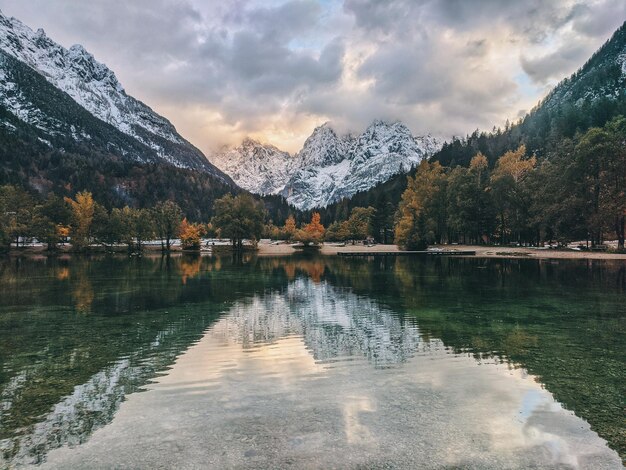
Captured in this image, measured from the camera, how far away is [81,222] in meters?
126

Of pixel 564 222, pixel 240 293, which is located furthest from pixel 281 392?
pixel 564 222

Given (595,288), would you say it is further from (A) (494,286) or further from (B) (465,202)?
(B) (465,202)

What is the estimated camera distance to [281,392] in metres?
13.7

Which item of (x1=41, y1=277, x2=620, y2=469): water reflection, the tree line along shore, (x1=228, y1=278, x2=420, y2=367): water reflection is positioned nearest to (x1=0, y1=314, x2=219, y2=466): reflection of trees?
(x1=41, y1=277, x2=620, y2=469): water reflection

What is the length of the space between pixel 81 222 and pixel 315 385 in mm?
131695

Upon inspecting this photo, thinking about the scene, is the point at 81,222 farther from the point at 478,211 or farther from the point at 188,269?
the point at 478,211

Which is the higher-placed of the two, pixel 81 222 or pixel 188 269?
pixel 81 222

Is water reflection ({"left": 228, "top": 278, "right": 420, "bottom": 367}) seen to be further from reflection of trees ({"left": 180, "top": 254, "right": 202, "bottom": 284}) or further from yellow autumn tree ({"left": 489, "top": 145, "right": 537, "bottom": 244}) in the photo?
yellow autumn tree ({"left": 489, "top": 145, "right": 537, "bottom": 244})

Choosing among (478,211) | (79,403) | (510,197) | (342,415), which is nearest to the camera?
(342,415)

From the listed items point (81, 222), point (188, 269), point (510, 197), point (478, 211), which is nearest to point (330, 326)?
point (188, 269)

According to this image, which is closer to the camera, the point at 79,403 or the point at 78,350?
the point at 79,403

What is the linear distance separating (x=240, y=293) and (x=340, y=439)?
29.0 m

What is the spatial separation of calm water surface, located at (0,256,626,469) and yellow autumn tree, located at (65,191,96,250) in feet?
338

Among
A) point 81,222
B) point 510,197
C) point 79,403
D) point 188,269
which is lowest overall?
point 79,403
